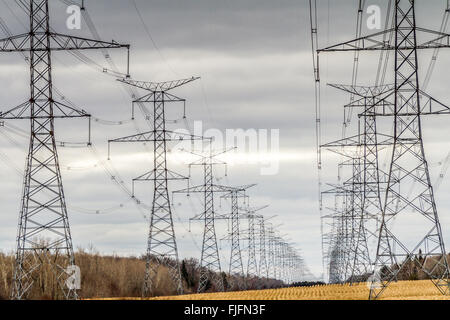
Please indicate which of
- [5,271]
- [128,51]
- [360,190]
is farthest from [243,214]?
[128,51]

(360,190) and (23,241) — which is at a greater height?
(360,190)

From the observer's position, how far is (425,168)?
40375 mm

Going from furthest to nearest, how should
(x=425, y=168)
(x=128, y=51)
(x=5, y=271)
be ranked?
(x=5, y=271)
(x=128, y=51)
(x=425, y=168)

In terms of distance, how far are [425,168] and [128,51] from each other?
687 inches
